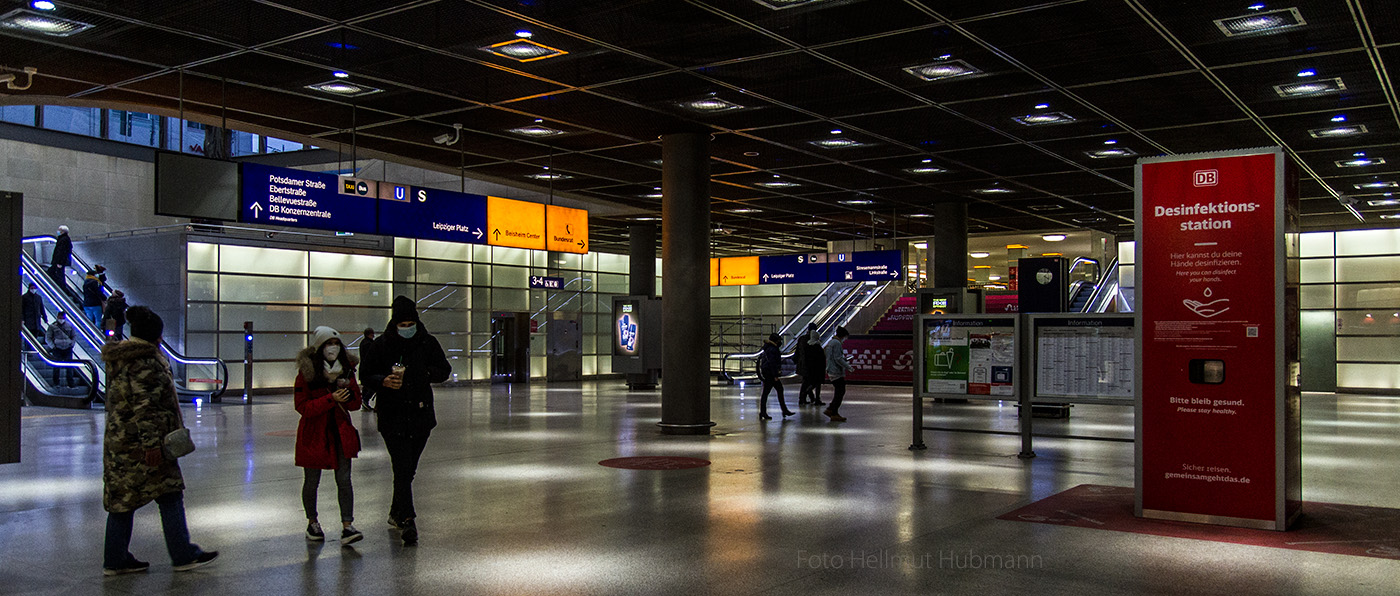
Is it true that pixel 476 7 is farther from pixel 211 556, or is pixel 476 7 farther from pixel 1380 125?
pixel 1380 125

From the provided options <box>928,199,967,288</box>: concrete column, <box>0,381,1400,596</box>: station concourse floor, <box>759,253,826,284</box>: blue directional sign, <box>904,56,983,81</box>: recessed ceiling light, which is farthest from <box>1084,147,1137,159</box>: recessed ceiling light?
<box>759,253,826,284</box>: blue directional sign

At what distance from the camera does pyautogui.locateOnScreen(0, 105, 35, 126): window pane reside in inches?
981

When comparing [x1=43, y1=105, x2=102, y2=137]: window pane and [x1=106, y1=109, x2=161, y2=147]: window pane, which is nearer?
[x1=43, y1=105, x2=102, y2=137]: window pane

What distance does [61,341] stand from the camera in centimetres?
2036

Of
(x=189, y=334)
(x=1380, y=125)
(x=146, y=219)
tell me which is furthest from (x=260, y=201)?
(x=146, y=219)

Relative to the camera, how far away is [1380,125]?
46.4ft

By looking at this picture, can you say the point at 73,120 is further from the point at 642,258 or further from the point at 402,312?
the point at 402,312

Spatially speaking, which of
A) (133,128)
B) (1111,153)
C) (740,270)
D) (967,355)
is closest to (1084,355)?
(967,355)

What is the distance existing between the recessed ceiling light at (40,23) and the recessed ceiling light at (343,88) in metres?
2.67

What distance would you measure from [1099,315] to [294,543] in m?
8.07

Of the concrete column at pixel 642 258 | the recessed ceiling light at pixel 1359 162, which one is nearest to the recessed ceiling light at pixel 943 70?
the recessed ceiling light at pixel 1359 162

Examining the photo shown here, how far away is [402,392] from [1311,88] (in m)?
10.7

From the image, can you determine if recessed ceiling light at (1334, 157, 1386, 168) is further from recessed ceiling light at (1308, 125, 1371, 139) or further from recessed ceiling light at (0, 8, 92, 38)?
recessed ceiling light at (0, 8, 92, 38)

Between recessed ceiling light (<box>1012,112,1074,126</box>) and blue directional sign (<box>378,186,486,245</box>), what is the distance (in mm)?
7902
